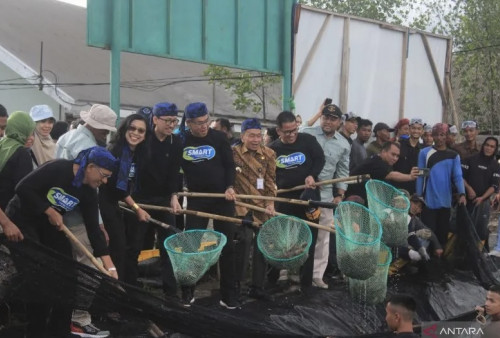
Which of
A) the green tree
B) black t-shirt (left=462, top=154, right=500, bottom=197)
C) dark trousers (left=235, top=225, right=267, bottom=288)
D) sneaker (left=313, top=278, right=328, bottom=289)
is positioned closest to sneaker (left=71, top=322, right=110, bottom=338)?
dark trousers (left=235, top=225, right=267, bottom=288)

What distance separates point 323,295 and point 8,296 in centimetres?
350

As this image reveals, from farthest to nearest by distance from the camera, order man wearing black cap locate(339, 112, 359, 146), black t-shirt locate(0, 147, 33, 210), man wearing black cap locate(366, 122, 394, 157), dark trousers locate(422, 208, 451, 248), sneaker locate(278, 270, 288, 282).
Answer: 1. dark trousers locate(422, 208, 451, 248)
2. man wearing black cap locate(366, 122, 394, 157)
3. man wearing black cap locate(339, 112, 359, 146)
4. sneaker locate(278, 270, 288, 282)
5. black t-shirt locate(0, 147, 33, 210)

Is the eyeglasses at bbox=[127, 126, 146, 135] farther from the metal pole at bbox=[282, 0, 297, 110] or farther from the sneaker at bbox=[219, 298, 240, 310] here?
the metal pole at bbox=[282, 0, 297, 110]

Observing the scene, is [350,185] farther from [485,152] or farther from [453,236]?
[485,152]

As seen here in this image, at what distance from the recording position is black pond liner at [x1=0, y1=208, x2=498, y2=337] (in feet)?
14.3

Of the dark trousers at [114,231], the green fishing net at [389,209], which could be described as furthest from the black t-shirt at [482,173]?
the dark trousers at [114,231]

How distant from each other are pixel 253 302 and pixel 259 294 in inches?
5.9

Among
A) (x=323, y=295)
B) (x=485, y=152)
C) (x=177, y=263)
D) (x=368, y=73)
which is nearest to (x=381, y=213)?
(x=323, y=295)

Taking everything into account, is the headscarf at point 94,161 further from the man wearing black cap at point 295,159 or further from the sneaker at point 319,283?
the sneaker at point 319,283

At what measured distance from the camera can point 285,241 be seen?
6.46m

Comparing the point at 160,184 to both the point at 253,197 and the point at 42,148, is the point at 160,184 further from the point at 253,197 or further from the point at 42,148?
the point at 42,148

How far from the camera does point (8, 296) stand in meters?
4.41

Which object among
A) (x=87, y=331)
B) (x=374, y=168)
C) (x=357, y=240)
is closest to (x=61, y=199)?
(x=87, y=331)

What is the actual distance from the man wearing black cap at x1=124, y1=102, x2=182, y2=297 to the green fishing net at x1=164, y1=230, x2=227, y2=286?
1.27 feet
